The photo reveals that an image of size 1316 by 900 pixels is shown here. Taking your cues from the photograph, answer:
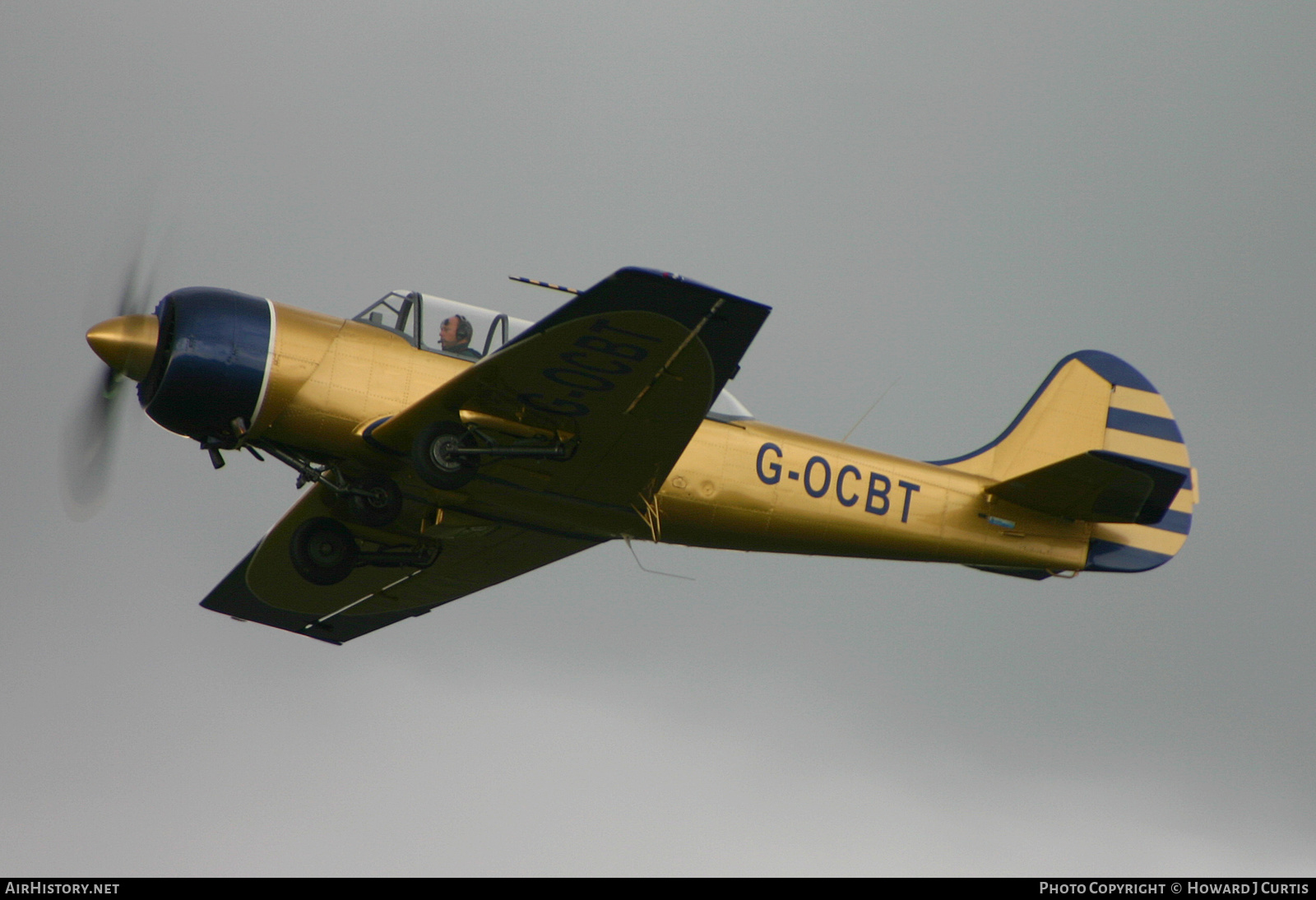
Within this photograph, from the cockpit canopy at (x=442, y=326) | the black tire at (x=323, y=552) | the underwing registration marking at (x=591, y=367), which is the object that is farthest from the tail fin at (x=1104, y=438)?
the black tire at (x=323, y=552)

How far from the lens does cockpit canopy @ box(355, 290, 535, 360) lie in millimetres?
11312

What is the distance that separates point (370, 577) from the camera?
554 inches

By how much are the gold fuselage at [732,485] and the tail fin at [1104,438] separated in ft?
1.75

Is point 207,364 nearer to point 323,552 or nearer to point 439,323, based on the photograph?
point 439,323

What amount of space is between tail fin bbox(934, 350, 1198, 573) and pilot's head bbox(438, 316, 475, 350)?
191 inches

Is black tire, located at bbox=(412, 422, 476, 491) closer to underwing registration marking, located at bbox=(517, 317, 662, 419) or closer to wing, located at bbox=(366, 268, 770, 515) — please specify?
wing, located at bbox=(366, 268, 770, 515)

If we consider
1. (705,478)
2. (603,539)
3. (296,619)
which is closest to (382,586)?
(296,619)

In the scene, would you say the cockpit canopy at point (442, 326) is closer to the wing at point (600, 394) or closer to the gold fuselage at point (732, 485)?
the gold fuselage at point (732, 485)

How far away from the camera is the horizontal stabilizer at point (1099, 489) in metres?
12.2

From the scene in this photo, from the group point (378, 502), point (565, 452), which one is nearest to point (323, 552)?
point (378, 502)

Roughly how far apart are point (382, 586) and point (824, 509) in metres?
4.64

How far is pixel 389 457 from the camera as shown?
11008 millimetres

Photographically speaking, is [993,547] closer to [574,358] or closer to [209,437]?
[574,358]

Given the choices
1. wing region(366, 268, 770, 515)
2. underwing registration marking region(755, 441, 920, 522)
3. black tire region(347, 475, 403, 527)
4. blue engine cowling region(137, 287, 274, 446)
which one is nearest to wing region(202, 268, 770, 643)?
wing region(366, 268, 770, 515)
